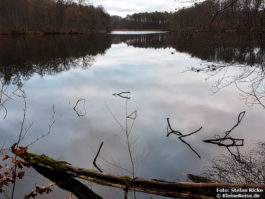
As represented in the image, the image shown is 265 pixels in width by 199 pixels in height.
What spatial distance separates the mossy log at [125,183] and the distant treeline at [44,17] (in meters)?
47.8

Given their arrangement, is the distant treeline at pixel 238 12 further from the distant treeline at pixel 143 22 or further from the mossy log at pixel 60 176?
the distant treeline at pixel 143 22

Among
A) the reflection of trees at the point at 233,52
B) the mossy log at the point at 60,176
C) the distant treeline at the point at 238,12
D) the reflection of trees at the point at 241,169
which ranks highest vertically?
the distant treeline at the point at 238,12

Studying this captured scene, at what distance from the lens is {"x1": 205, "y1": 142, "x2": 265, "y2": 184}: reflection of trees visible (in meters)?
4.55

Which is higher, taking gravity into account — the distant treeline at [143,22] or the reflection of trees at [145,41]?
the distant treeline at [143,22]

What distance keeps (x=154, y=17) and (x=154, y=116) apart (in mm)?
137498

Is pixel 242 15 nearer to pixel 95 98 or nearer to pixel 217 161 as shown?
pixel 217 161

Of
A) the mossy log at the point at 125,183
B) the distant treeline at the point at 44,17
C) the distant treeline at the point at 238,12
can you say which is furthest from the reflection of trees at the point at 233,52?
the distant treeline at the point at 44,17

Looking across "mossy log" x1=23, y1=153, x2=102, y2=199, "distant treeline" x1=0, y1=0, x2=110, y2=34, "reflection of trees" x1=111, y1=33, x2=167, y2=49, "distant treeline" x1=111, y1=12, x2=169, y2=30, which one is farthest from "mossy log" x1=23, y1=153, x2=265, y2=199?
"distant treeline" x1=111, y1=12, x2=169, y2=30

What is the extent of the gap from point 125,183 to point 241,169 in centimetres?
250

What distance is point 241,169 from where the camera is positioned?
4.91m

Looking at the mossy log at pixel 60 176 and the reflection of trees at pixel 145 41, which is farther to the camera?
the reflection of trees at pixel 145 41

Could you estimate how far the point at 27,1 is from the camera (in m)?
52.2

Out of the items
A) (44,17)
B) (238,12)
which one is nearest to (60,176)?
(238,12)

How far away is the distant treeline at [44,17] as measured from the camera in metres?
47.6
